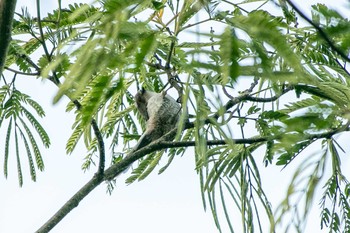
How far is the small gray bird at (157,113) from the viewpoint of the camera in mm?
2615

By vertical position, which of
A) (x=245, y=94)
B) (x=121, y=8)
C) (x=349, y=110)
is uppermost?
(x=245, y=94)

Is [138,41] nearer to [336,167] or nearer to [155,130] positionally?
[336,167]

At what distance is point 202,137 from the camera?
4.00 feet

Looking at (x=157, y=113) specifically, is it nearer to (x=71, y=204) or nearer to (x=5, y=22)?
(x=71, y=204)

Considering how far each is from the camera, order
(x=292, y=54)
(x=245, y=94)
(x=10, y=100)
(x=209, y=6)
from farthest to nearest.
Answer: (x=10, y=100) < (x=245, y=94) < (x=209, y=6) < (x=292, y=54)

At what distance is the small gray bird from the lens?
2.62 meters

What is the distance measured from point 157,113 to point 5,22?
1.24m

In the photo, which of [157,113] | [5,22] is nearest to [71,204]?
[157,113]

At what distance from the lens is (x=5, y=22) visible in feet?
4.87

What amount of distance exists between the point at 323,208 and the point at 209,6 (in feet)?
4.71

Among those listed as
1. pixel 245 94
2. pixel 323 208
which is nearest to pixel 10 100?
pixel 245 94

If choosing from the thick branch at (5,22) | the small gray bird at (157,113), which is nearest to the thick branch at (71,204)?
the small gray bird at (157,113)

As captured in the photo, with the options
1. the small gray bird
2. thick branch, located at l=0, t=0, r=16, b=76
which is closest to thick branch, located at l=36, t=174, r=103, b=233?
the small gray bird

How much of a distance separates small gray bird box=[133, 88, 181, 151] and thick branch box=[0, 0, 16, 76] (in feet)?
3.46
